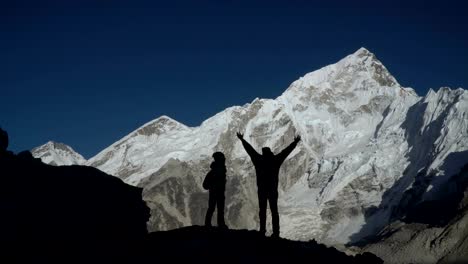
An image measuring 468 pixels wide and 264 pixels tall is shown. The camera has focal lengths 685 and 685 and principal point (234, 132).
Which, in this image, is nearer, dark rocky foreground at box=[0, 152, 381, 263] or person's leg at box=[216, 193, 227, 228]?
dark rocky foreground at box=[0, 152, 381, 263]

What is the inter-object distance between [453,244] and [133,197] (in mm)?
145532

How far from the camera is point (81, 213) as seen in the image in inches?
936

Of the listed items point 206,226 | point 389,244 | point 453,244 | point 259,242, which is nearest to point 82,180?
point 206,226

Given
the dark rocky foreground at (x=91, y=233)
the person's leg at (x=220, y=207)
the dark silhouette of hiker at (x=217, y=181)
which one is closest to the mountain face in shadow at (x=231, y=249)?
the dark rocky foreground at (x=91, y=233)

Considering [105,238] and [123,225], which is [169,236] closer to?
[105,238]

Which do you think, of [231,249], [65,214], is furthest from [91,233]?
[231,249]

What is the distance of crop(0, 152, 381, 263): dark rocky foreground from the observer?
1933 centimetres

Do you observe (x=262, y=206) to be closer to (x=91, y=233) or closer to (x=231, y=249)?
(x=231, y=249)

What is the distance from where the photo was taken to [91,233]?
22828 millimetres

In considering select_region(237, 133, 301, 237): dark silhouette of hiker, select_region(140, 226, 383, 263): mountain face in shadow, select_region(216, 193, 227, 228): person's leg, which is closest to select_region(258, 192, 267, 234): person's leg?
select_region(237, 133, 301, 237): dark silhouette of hiker

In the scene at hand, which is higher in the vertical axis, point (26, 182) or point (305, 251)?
point (26, 182)

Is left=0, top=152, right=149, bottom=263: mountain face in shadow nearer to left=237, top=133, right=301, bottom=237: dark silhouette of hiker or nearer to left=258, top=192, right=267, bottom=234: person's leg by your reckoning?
left=258, top=192, right=267, bottom=234: person's leg

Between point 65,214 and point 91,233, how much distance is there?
1080 mm

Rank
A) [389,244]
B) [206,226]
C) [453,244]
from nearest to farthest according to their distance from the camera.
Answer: [206,226], [453,244], [389,244]
